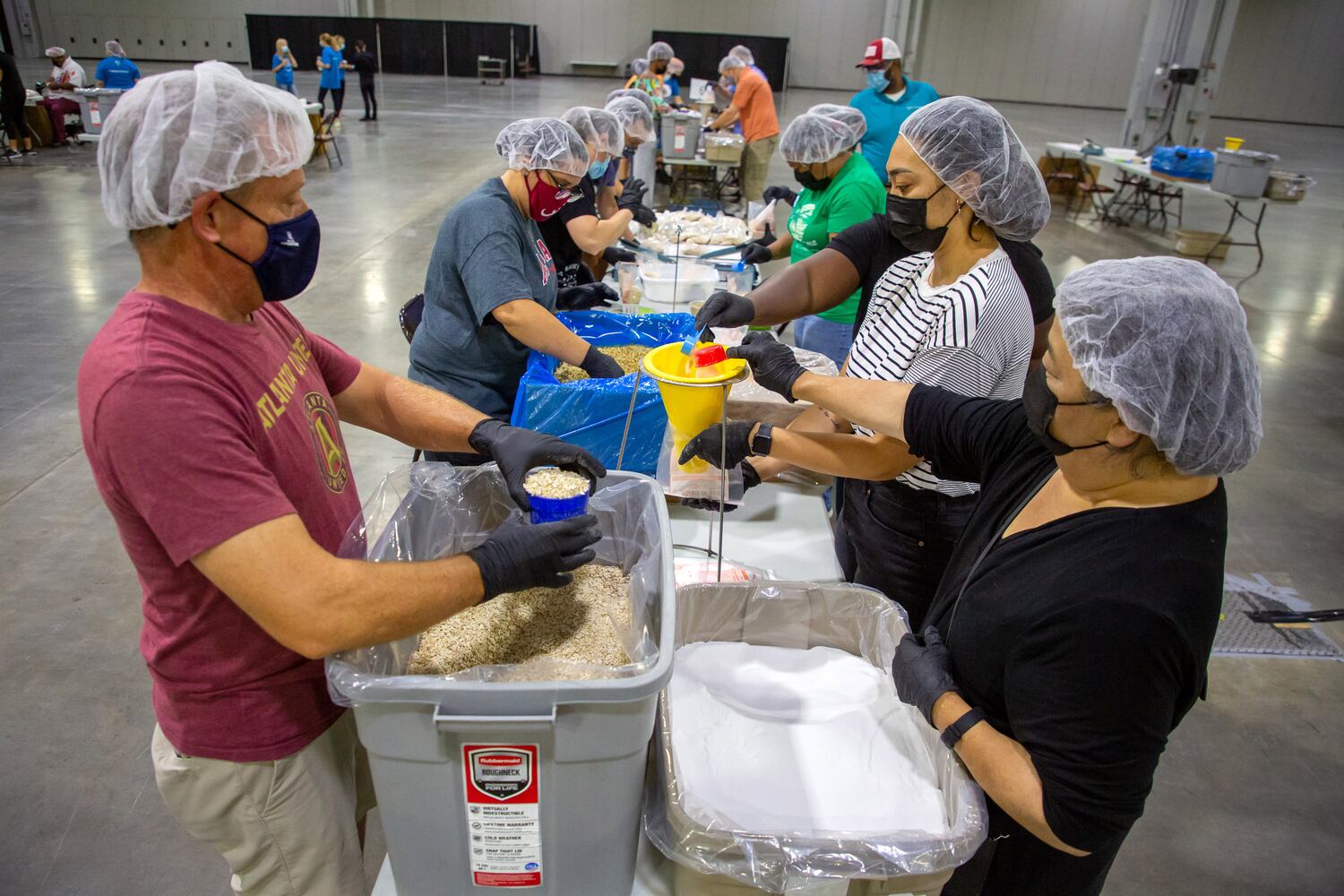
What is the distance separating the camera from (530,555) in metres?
1.04

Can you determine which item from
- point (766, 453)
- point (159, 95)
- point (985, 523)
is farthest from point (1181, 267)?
point (159, 95)

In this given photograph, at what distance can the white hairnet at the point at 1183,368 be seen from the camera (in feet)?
3.24

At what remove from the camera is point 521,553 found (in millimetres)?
1032

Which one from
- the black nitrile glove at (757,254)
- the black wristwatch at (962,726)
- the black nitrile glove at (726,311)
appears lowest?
the black nitrile glove at (757,254)

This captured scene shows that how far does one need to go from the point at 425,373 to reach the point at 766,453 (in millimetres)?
1172

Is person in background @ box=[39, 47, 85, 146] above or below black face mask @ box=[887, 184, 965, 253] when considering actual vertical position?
below

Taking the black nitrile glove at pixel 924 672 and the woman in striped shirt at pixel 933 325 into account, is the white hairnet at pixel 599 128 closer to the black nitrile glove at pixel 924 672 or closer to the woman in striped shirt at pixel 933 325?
the woman in striped shirt at pixel 933 325

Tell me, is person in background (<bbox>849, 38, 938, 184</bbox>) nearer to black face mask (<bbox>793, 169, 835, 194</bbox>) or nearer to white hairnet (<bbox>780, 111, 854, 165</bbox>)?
white hairnet (<bbox>780, 111, 854, 165</bbox>)

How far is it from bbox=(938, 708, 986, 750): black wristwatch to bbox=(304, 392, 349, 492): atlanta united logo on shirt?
917mm

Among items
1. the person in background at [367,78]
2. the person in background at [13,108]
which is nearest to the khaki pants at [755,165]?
the person in background at [367,78]

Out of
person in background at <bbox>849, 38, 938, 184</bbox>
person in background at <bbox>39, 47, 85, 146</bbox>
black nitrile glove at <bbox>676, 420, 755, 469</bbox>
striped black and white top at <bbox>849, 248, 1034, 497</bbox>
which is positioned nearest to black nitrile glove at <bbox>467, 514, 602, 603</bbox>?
black nitrile glove at <bbox>676, 420, 755, 469</bbox>

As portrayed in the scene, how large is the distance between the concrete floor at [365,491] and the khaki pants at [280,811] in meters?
1.06

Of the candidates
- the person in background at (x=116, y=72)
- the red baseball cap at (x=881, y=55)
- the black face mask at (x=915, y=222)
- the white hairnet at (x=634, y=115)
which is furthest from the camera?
the person in background at (x=116, y=72)

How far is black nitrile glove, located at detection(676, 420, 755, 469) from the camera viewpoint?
5.66 ft
